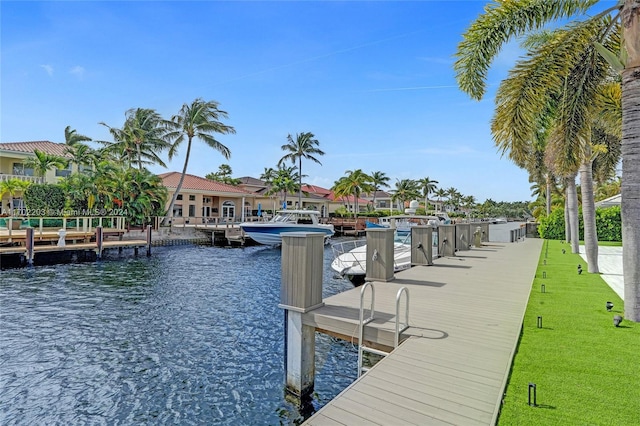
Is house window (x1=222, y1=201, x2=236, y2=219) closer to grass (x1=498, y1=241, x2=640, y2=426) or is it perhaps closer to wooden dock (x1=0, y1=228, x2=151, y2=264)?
wooden dock (x1=0, y1=228, x2=151, y2=264)

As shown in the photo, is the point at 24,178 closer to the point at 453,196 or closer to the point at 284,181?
the point at 284,181

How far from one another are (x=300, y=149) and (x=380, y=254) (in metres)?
40.5

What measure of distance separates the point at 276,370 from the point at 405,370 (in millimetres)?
3324

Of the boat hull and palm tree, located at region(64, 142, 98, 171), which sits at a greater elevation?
palm tree, located at region(64, 142, 98, 171)

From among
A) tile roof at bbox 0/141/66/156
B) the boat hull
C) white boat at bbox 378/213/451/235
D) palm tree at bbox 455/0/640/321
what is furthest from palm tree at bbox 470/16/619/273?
tile roof at bbox 0/141/66/156

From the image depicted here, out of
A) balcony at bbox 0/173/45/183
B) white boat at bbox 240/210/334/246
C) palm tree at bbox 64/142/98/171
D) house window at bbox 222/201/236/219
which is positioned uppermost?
palm tree at bbox 64/142/98/171

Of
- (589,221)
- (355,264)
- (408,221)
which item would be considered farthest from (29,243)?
(589,221)

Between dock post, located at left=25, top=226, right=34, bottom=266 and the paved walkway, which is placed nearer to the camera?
the paved walkway

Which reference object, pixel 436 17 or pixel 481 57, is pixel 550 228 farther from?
pixel 481 57

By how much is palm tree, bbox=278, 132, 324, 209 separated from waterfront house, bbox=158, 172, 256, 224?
24.2ft

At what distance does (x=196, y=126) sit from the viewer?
3475 cm

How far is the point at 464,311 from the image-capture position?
6.31 metres

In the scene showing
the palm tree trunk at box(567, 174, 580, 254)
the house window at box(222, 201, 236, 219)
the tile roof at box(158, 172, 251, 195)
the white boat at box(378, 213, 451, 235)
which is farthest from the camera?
the house window at box(222, 201, 236, 219)

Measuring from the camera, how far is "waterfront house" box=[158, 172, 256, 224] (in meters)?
38.2
